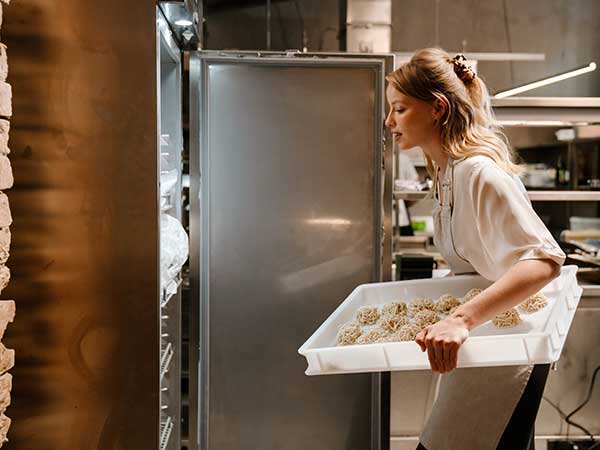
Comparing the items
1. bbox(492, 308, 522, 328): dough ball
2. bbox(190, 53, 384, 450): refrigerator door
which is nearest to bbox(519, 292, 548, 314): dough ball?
bbox(492, 308, 522, 328): dough ball

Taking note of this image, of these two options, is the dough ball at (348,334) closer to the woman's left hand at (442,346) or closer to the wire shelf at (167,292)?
the woman's left hand at (442,346)

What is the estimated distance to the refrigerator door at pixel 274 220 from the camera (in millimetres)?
2584

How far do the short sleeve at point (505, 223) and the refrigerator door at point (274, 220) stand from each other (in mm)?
936

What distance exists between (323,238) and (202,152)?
55 cm

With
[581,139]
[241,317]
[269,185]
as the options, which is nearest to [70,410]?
[241,317]

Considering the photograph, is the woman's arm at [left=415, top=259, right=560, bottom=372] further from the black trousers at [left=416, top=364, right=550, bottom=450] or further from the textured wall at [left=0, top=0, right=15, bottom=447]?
the textured wall at [left=0, top=0, right=15, bottom=447]

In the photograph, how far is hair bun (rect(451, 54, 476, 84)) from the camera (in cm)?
185

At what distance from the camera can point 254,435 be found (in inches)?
105

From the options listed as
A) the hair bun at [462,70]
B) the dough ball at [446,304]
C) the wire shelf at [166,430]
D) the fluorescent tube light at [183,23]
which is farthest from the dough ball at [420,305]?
the fluorescent tube light at [183,23]

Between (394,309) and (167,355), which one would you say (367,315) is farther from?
(167,355)

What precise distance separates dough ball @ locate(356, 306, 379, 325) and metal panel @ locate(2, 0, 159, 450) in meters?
0.55

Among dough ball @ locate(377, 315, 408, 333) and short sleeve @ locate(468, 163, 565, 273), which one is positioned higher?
short sleeve @ locate(468, 163, 565, 273)

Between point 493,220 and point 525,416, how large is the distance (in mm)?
530

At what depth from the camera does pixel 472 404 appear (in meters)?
1.79
